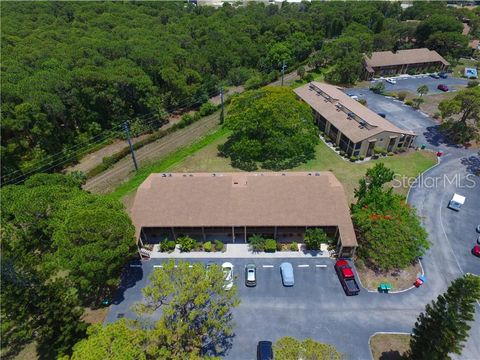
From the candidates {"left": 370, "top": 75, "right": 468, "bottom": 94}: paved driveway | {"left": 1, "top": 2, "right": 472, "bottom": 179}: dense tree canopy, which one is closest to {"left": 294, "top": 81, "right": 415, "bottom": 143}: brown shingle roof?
{"left": 1, "top": 2, "right": 472, "bottom": 179}: dense tree canopy

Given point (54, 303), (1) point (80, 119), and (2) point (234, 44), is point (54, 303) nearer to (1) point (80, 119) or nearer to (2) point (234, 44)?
(1) point (80, 119)

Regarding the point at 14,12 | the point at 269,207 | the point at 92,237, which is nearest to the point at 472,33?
the point at 269,207

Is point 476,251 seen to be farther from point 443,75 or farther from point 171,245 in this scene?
point 443,75

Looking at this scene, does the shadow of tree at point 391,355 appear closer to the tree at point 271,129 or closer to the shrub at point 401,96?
the tree at point 271,129

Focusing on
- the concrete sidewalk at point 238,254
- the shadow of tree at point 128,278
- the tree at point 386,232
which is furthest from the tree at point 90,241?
the tree at point 386,232

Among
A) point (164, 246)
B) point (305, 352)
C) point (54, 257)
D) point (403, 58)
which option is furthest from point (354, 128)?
point (54, 257)

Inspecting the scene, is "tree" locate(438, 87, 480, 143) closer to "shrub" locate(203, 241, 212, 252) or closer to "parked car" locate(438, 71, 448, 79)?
"parked car" locate(438, 71, 448, 79)
